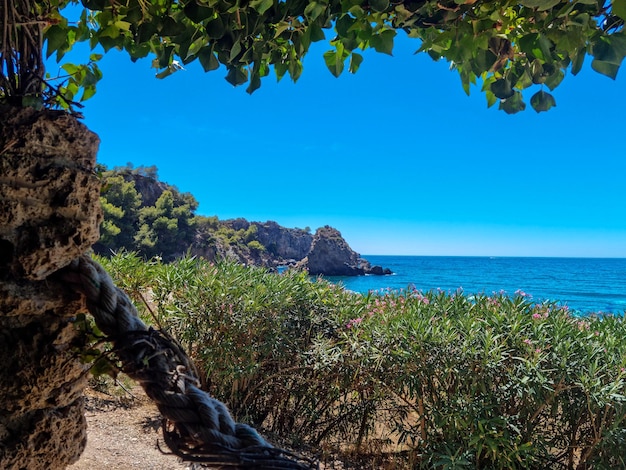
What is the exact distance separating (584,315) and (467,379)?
230 centimetres

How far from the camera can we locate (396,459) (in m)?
4.02

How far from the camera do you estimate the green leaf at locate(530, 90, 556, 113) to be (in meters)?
1.44

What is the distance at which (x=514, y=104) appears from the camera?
162 cm

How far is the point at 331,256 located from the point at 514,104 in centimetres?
6436

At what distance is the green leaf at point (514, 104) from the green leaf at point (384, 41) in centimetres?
65

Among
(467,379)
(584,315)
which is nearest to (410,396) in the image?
(467,379)

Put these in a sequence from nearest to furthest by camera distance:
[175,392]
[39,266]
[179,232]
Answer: [175,392], [39,266], [179,232]

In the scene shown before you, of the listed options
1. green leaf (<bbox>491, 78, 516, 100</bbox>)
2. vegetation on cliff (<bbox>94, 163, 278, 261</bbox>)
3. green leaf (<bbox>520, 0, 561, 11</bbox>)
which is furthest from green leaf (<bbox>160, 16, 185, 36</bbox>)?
vegetation on cliff (<bbox>94, 163, 278, 261</bbox>)

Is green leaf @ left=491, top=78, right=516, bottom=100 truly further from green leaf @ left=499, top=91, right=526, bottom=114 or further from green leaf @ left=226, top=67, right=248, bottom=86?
green leaf @ left=226, top=67, right=248, bottom=86

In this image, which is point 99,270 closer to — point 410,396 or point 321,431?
point 410,396

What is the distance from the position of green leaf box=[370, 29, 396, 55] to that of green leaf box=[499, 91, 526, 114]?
0.65 meters

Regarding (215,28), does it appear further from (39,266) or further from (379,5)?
(39,266)

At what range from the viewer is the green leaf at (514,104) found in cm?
161

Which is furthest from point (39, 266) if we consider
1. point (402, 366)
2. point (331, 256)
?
point (331, 256)
